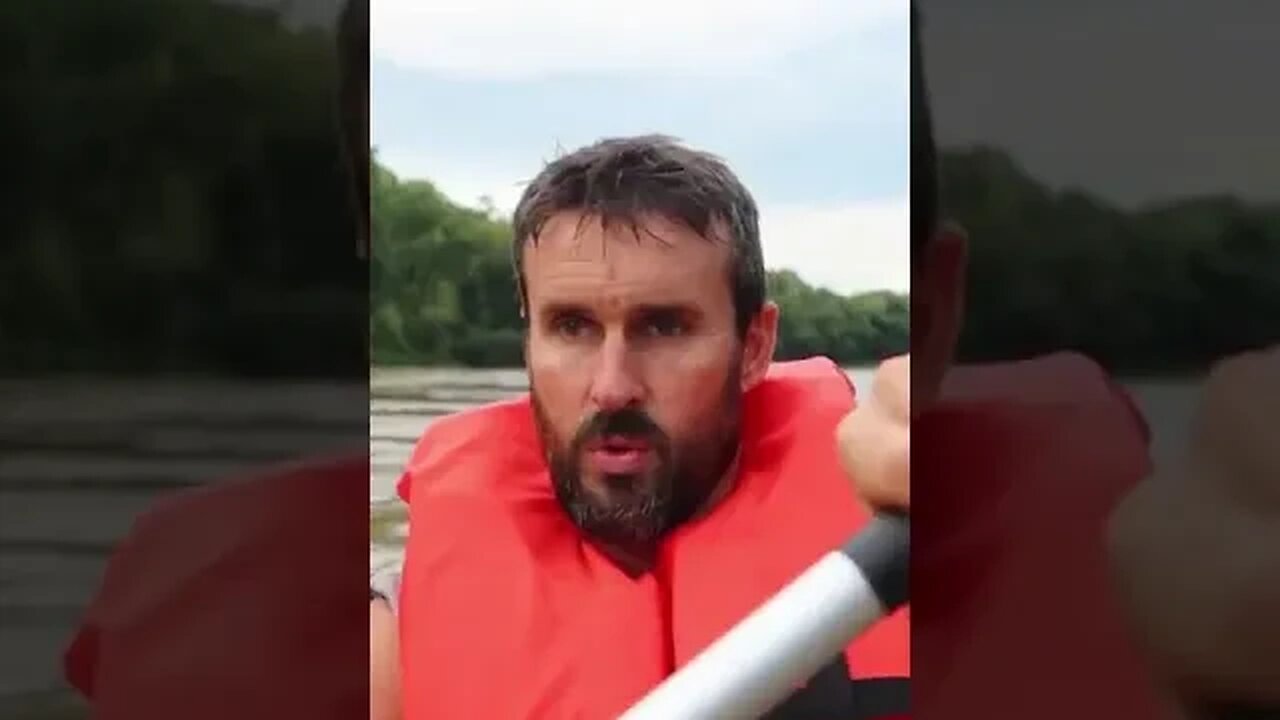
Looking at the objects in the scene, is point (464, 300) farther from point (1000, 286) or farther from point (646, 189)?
point (1000, 286)

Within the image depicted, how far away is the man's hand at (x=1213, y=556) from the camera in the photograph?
1.31m

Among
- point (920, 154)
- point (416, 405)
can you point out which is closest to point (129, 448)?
point (416, 405)

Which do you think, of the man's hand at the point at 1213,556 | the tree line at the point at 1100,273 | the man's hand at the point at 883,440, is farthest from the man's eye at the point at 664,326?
the man's hand at the point at 1213,556

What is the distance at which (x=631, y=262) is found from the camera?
52.2 inches

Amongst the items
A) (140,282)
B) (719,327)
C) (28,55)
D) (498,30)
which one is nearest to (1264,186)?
(719,327)

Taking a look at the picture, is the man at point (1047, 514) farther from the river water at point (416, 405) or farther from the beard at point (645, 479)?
the beard at point (645, 479)

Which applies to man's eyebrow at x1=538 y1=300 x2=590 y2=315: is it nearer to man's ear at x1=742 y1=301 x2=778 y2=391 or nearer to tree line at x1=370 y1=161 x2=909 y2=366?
tree line at x1=370 y1=161 x2=909 y2=366

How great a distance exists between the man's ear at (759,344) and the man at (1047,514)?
0.12 m

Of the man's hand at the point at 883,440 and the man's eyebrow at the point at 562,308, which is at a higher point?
the man's eyebrow at the point at 562,308

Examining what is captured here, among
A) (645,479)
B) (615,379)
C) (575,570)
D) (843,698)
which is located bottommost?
(843,698)

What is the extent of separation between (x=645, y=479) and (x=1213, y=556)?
2.12ft

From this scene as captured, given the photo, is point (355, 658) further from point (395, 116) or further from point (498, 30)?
point (498, 30)

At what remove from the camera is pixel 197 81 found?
1.35m

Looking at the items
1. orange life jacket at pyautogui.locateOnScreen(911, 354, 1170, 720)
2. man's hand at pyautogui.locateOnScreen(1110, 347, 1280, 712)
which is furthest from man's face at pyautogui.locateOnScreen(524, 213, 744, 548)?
man's hand at pyautogui.locateOnScreen(1110, 347, 1280, 712)
